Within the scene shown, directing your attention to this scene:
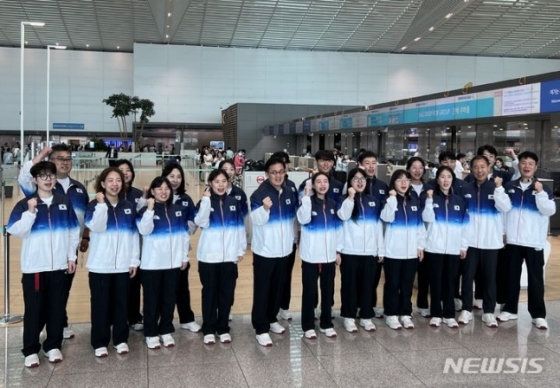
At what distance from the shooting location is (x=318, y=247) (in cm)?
521

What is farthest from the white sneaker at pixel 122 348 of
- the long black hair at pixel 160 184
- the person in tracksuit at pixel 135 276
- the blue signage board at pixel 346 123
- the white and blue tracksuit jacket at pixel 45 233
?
the blue signage board at pixel 346 123

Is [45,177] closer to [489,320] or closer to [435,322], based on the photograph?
[435,322]

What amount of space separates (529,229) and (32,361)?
498 cm

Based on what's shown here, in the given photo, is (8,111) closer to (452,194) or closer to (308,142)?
(308,142)

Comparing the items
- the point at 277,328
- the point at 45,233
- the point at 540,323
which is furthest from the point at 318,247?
the point at 540,323

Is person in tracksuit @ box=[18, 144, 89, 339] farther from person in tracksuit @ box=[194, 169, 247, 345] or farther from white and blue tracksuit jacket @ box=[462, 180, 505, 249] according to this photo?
white and blue tracksuit jacket @ box=[462, 180, 505, 249]

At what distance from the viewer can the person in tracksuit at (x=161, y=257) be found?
16.2ft

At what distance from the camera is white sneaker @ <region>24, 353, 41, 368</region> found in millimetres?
4492

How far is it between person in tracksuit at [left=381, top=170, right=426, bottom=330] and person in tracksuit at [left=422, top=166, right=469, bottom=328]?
0.12 meters

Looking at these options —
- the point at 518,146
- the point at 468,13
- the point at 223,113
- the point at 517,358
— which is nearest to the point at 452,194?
the point at 517,358

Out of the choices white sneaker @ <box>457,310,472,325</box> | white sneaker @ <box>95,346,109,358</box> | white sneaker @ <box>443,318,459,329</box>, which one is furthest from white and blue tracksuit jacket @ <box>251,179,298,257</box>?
white sneaker @ <box>457,310,472,325</box>

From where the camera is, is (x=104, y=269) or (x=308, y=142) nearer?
(x=104, y=269)

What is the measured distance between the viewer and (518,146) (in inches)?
517

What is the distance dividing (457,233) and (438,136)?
12083 mm
